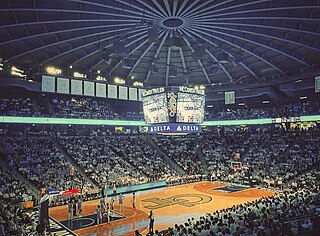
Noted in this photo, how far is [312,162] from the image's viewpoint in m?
36.4

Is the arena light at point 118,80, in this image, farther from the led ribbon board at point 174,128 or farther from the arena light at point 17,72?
the led ribbon board at point 174,128

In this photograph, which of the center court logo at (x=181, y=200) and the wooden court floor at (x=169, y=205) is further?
the center court logo at (x=181, y=200)

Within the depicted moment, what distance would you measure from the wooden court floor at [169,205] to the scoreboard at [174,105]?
26.2 ft

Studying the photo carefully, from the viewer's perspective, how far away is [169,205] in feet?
86.7

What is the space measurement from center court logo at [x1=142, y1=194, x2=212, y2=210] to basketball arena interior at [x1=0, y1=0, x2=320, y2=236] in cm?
20

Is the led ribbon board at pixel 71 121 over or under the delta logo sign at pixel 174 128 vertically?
over

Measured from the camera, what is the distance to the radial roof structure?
2320 centimetres

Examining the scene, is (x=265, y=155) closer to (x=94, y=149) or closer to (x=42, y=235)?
(x=94, y=149)

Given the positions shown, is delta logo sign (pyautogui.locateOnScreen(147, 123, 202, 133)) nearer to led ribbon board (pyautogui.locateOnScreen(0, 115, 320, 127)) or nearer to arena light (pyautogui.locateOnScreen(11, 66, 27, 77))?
led ribbon board (pyautogui.locateOnScreen(0, 115, 320, 127))

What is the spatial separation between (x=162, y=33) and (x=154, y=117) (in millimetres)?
8747

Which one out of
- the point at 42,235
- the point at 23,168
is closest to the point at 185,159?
the point at 23,168

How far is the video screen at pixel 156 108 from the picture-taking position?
29.8m

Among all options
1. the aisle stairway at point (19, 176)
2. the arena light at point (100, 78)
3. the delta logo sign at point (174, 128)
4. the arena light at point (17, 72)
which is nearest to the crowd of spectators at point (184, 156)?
the delta logo sign at point (174, 128)

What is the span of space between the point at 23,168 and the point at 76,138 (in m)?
11.4
